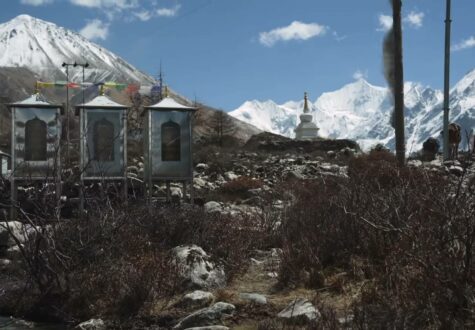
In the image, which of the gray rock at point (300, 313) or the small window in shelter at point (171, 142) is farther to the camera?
the small window in shelter at point (171, 142)

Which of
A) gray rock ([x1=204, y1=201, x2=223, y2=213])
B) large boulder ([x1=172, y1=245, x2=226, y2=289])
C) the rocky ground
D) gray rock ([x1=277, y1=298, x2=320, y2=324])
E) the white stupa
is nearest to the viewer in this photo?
gray rock ([x1=277, y1=298, x2=320, y2=324])

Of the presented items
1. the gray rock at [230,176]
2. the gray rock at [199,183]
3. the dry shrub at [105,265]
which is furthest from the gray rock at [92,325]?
the gray rock at [230,176]

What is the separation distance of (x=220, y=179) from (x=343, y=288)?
15747mm

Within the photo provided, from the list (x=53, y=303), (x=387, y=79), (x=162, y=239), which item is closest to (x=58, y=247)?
(x=53, y=303)

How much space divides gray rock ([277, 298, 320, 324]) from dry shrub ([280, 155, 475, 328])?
0.41 meters

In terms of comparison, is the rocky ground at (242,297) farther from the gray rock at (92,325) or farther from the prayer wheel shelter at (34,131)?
the prayer wheel shelter at (34,131)

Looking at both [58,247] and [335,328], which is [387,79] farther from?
[335,328]

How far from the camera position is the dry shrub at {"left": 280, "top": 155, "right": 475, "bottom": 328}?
4961 mm

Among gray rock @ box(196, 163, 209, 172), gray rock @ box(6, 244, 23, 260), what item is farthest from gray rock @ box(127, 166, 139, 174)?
gray rock @ box(6, 244, 23, 260)

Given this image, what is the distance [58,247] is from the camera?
27.2 feet

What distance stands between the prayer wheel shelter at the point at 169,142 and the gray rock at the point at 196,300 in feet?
28.0

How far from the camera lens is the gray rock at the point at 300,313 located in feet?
18.7

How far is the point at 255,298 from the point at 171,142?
30.3 ft

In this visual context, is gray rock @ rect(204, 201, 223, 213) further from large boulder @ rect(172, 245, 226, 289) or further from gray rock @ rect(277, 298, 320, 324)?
gray rock @ rect(277, 298, 320, 324)
